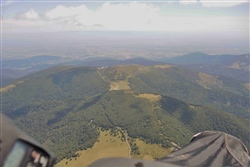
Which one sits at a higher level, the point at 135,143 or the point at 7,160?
the point at 7,160

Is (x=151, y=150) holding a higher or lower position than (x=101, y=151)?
higher

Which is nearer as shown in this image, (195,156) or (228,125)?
(195,156)

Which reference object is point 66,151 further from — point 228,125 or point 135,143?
point 228,125

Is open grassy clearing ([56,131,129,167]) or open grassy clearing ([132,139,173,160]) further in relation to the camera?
open grassy clearing ([56,131,129,167])

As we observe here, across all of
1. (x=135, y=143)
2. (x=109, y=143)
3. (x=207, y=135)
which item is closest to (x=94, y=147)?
(x=109, y=143)

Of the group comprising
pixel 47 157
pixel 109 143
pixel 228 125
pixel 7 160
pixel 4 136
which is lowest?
pixel 228 125

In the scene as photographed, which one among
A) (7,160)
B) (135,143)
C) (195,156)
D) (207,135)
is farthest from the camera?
(135,143)

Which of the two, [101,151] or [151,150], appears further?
[101,151]

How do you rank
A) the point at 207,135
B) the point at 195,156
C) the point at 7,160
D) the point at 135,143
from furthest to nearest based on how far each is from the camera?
the point at 135,143
the point at 207,135
the point at 195,156
the point at 7,160

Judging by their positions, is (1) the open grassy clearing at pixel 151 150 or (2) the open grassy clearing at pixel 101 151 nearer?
(1) the open grassy clearing at pixel 151 150

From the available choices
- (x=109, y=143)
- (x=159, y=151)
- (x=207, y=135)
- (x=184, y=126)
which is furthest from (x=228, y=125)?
(x=207, y=135)

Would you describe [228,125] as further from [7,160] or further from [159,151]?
[7,160]
